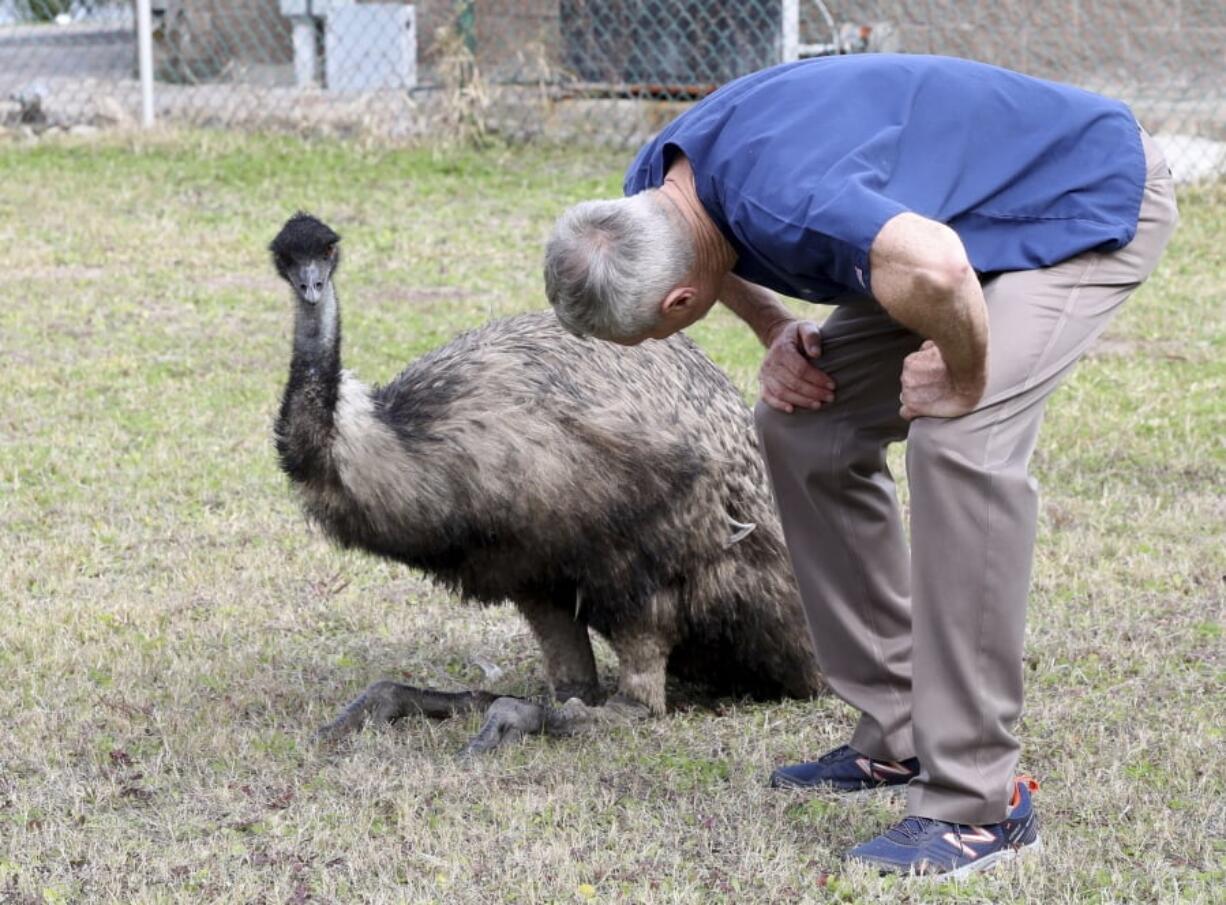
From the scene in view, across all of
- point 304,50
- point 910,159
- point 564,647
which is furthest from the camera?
point 304,50

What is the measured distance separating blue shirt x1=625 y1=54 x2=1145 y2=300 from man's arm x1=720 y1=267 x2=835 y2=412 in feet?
1.02

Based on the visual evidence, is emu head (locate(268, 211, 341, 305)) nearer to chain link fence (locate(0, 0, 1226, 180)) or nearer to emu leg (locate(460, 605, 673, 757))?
emu leg (locate(460, 605, 673, 757))

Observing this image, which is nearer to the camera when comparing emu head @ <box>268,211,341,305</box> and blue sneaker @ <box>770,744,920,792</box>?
blue sneaker @ <box>770,744,920,792</box>

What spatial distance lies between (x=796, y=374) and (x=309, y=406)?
4.05 feet

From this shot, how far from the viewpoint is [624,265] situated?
3631 millimetres

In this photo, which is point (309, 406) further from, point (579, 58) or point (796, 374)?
point (579, 58)

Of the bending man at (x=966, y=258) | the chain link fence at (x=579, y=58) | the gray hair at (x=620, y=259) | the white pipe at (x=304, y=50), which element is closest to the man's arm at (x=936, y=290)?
the bending man at (x=966, y=258)

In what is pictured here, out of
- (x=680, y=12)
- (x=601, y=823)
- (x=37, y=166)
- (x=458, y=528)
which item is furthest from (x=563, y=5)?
(x=601, y=823)

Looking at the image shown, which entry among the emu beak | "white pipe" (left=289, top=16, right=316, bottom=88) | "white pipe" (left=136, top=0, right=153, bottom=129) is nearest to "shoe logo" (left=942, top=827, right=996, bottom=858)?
the emu beak

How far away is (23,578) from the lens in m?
5.98

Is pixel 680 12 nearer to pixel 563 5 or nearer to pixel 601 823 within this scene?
pixel 563 5

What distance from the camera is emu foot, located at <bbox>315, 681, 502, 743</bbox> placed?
481cm

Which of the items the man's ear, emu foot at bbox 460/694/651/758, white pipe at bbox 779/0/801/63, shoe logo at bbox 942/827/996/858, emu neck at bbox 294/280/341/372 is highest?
the man's ear

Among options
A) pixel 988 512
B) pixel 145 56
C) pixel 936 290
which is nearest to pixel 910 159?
pixel 936 290
